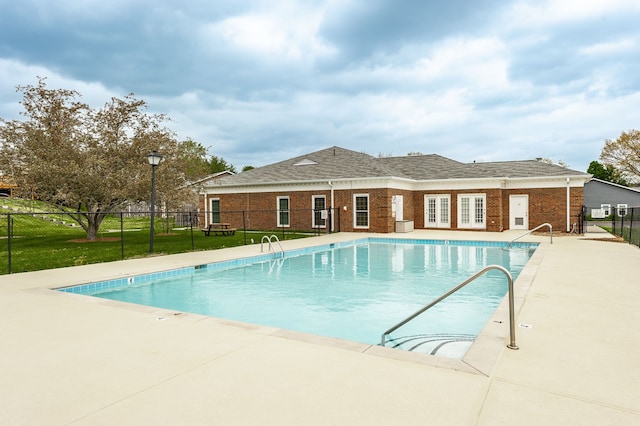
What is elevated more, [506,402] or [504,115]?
[504,115]

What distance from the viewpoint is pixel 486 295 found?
8.16 metres

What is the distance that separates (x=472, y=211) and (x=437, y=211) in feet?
A: 6.39

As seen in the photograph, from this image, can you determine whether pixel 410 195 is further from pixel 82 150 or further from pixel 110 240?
pixel 82 150

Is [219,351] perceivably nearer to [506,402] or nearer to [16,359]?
[16,359]

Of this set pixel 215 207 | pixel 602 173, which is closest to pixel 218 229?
pixel 215 207

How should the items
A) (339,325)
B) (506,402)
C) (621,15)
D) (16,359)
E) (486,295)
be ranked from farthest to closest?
(621,15)
(486,295)
(339,325)
(16,359)
(506,402)

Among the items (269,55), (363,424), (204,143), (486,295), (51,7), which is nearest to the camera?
(363,424)

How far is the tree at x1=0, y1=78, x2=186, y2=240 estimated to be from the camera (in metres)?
15.9

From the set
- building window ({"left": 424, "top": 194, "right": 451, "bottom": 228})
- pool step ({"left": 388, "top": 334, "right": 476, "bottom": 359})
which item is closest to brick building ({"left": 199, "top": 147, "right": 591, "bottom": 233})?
building window ({"left": 424, "top": 194, "right": 451, "bottom": 228})

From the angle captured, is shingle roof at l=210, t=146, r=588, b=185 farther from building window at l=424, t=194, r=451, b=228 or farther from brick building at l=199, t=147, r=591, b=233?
building window at l=424, t=194, r=451, b=228

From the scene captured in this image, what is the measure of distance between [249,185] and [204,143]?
116ft

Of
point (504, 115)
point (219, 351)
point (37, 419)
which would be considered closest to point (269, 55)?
point (219, 351)

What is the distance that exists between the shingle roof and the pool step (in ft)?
50.8

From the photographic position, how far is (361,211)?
21.7 m
